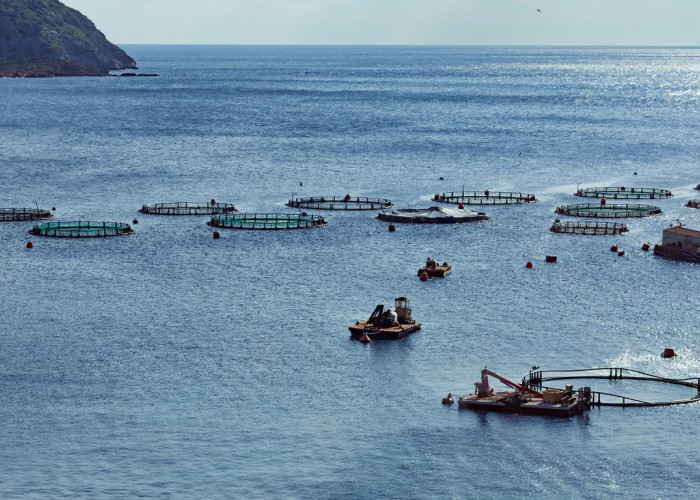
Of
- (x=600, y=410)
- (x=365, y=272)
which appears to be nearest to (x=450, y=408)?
(x=600, y=410)

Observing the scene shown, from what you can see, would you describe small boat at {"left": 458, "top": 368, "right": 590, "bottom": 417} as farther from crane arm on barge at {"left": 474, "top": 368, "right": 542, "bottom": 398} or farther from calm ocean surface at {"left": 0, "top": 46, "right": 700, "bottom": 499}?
calm ocean surface at {"left": 0, "top": 46, "right": 700, "bottom": 499}

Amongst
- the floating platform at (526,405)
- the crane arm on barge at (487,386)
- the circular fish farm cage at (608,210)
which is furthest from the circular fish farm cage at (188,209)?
the floating platform at (526,405)

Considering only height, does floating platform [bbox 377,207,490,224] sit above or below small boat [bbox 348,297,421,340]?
above

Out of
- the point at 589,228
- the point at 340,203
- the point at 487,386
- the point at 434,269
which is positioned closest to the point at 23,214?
the point at 340,203

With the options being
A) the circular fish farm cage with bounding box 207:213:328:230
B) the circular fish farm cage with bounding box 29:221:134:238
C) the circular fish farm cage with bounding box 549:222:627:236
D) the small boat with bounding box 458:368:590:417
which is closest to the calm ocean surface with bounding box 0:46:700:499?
the small boat with bounding box 458:368:590:417

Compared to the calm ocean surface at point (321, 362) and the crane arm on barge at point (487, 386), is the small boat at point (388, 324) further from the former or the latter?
the crane arm on barge at point (487, 386)

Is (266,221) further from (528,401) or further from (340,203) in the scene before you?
(528,401)
